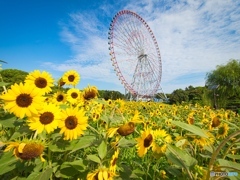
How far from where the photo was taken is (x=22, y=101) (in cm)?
112

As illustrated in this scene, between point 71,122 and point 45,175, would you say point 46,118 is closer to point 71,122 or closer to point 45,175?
point 71,122

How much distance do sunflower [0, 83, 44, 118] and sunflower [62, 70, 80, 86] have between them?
0.65m

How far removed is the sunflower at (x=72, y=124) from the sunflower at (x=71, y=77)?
690mm

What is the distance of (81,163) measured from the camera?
1.06 metres

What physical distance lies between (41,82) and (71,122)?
464mm

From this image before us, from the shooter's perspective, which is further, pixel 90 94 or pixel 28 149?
pixel 90 94

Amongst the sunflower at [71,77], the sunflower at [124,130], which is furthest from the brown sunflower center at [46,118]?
the sunflower at [71,77]

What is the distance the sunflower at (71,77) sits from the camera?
1.84m

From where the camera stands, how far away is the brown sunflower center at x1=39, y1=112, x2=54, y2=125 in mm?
1107

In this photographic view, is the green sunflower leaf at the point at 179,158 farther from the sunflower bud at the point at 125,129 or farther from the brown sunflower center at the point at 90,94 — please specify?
the brown sunflower center at the point at 90,94

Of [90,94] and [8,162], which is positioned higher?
[90,94]

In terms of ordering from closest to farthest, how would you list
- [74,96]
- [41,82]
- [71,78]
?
[41,82]
[74,96]
[71,78]

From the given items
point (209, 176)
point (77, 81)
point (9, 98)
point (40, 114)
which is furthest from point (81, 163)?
point (77, 81)

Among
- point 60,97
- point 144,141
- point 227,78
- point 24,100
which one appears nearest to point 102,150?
point 144,141
